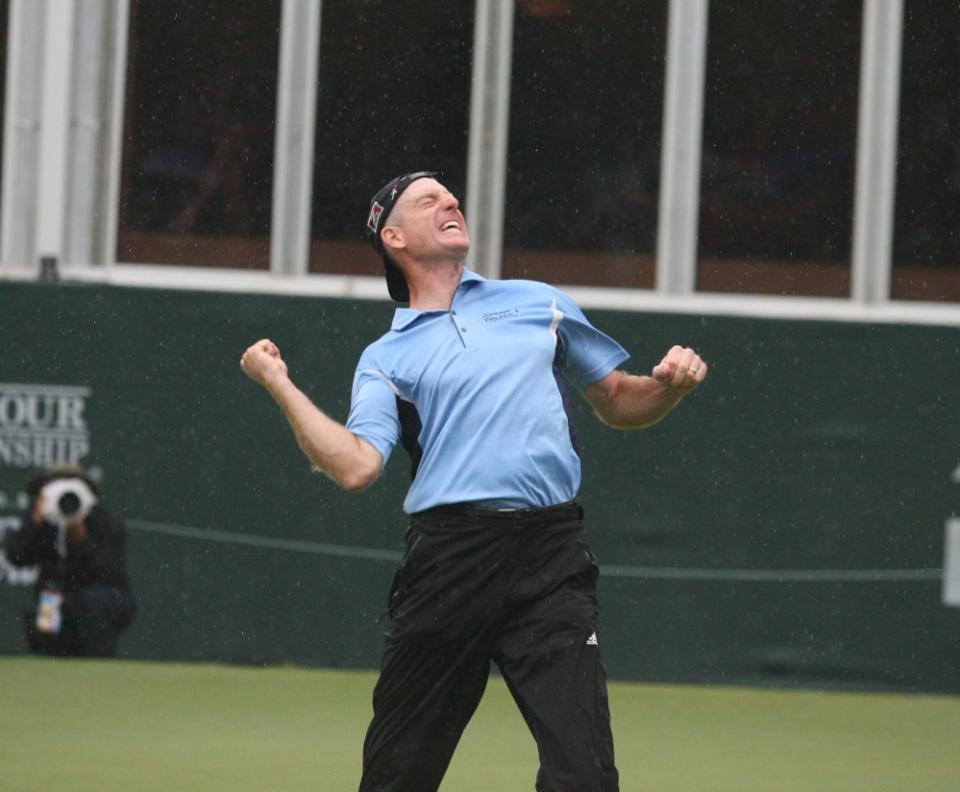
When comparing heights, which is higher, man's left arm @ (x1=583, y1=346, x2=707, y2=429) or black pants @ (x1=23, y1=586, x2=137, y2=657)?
man's left arm @ (x1=583, y1=346, x2=707, y2=429)

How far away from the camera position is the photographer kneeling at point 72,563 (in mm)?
9750

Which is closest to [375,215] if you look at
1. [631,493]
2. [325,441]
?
[325,441]

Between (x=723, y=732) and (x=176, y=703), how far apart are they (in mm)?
2588

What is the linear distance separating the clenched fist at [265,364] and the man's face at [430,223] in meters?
0.56

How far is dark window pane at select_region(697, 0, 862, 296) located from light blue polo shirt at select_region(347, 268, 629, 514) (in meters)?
6.48

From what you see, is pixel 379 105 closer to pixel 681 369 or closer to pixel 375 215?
pixel 375 215

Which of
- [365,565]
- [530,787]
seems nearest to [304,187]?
[365,565]

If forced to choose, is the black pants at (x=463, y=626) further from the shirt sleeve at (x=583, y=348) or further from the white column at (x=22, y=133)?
the white column at (x=22, y=133)

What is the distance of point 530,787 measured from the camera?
683 cm

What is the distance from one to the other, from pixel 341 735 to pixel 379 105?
4.48 meters

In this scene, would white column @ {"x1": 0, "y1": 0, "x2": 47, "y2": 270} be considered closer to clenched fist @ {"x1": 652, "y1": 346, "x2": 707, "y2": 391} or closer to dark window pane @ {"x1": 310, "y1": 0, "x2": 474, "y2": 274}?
dark window pane @ {"x1": 310, "y1": 0, "x2": 474, "y2": 274}

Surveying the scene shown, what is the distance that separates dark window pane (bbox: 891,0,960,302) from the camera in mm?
11008

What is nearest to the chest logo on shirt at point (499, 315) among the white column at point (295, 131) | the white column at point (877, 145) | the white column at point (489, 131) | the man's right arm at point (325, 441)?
the man's right arm at point (325, 441)

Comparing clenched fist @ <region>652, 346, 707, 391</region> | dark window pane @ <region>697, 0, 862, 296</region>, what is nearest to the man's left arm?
clenched fist @ <region>652, 346, 707, 391</region>
